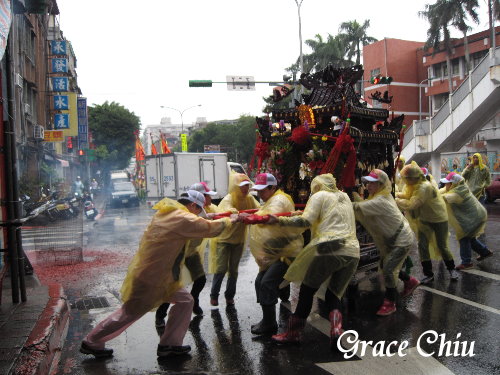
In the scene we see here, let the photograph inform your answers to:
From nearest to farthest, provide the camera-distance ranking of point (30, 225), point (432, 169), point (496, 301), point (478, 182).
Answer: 1. point (496, 301)
2. point (478, 182)
3. point (30, 225)
4. point (432, 169)

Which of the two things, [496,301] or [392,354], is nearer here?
[392,354]

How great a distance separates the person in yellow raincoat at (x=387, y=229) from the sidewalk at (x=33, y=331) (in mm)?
3653

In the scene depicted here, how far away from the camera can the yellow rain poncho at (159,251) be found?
14.4 ft

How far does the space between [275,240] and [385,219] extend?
1403 mm

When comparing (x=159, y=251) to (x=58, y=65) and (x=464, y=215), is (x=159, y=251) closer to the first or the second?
(x=464, y=215)

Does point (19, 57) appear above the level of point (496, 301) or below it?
above

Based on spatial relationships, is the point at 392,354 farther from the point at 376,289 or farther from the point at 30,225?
the point at 30,225

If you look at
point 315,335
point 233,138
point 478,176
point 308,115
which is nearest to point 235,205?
point 308,115

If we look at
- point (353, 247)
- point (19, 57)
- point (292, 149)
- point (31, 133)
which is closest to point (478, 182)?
point (292, 149)

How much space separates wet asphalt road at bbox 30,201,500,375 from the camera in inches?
170

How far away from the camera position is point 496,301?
239 inches

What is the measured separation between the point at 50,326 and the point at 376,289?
14.6 ft

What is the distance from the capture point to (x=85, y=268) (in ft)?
30.5

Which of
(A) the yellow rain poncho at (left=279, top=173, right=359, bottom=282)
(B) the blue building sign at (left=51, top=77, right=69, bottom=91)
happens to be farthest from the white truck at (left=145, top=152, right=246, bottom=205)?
(A) the yellow rain poncho at (left=279, top=173, right=359, bottom=282)
